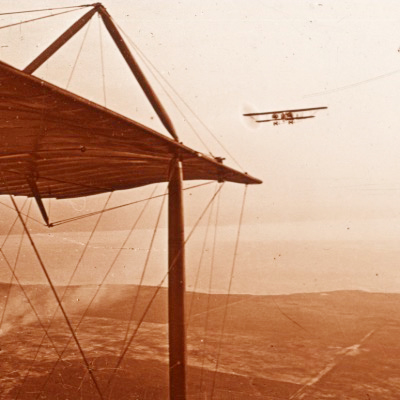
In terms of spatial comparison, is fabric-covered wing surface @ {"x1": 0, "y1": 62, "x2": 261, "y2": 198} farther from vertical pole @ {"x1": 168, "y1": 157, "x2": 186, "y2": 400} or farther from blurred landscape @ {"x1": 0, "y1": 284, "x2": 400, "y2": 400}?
blurred landscape @ {"x1": 0, "y1": 284, "x2": 400, "y2": 400}

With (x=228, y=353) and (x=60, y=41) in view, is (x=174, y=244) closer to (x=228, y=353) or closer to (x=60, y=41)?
(x=60, y=41)

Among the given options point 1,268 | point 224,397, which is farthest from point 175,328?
point 1,268

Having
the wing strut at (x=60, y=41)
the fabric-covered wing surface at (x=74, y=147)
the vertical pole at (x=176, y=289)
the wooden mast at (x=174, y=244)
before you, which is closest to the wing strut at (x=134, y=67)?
the wooden mast at (x=174, y=244)

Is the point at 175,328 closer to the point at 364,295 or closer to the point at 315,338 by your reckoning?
the point at 315,338

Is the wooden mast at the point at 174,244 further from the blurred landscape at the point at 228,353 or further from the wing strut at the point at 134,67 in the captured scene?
the blurred landscape at the point at 228,353

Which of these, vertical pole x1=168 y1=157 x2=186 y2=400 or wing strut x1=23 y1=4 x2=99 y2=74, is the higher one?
wing strut x1=23 y1=4 x2=99 y2=74

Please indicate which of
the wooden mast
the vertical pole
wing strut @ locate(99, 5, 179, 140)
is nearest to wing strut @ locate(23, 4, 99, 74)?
the wooden mast

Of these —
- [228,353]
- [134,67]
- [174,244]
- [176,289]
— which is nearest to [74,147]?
[134,67]
